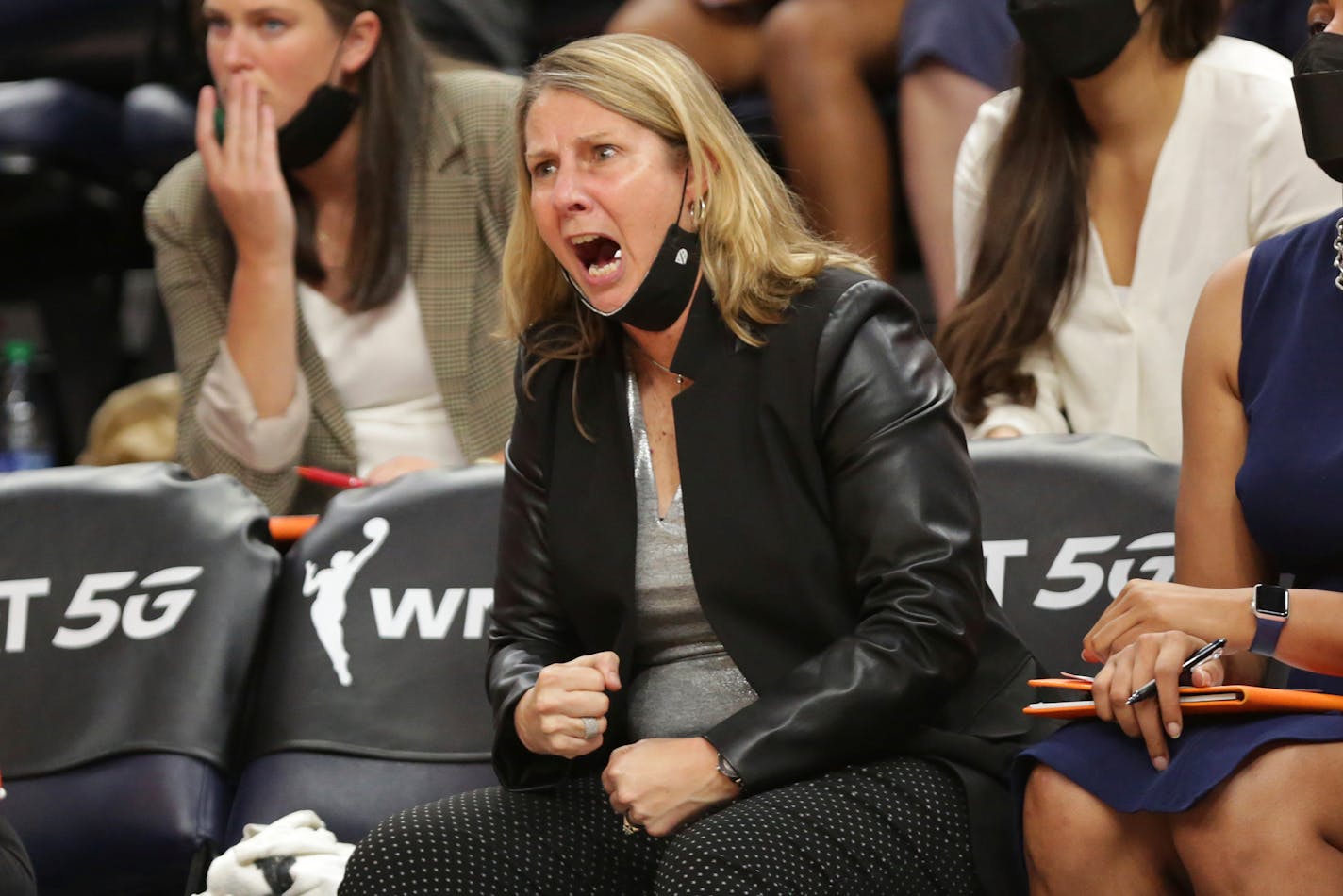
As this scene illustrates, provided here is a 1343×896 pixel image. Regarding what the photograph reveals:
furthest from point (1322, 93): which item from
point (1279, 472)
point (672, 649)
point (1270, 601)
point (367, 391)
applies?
point (367, 391)

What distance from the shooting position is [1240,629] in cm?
182

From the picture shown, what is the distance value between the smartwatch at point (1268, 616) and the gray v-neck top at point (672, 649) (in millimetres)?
543

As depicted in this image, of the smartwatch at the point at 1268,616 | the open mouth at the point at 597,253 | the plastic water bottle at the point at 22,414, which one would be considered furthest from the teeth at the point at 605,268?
the plastic water bottle at the point at 22,414

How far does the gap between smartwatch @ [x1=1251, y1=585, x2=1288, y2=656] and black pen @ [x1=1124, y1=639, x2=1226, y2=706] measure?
0.05m

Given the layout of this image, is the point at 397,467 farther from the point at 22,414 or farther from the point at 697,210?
the point at 22,414

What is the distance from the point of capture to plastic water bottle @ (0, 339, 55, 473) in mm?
4523

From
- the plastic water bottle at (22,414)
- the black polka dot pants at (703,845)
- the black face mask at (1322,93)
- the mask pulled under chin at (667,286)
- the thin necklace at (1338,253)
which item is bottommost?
the plastic water bottle at (22,414)

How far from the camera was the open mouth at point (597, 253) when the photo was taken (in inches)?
84.0

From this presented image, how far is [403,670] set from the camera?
252 centimetres

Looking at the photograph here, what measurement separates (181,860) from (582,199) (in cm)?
103

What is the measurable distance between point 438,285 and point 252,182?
1.18ft

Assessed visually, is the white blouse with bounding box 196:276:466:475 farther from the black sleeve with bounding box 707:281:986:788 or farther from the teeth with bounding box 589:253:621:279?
the black sleeve with bounding box 707:281:986:788

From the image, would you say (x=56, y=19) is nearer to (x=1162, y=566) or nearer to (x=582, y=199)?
(x=582, y=199)

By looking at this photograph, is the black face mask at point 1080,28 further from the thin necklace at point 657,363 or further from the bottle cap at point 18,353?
the bottle cap at point 18,353
